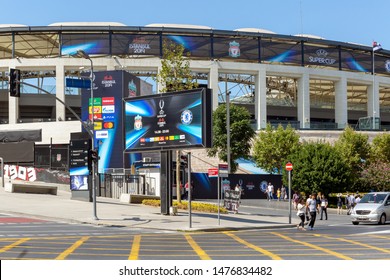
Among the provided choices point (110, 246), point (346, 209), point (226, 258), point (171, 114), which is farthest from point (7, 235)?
point (346, 209)

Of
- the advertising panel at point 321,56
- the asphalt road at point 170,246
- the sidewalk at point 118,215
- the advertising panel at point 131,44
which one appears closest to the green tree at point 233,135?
the advertising panel at point 131,44

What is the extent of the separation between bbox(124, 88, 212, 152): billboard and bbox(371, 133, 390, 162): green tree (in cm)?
3695

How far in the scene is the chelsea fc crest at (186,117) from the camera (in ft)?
111

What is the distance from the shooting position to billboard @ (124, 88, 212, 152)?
3334 cm

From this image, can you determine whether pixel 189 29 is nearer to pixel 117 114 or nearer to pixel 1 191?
pixel 117 114

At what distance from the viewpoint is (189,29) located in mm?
73938

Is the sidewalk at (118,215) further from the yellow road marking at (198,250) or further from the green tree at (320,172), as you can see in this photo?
the green tree at (320,172)

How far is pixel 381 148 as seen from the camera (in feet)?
219

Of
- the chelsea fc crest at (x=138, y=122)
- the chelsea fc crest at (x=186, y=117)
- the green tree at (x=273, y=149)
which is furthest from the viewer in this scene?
the green tree at (x=273, y=149)

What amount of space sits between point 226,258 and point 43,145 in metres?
51.1

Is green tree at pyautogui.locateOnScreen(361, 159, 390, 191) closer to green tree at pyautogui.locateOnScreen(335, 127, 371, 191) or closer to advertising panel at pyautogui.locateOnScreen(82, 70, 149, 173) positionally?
green tree at pyautogui.locateOnScreen(335, 127, 371, 191)

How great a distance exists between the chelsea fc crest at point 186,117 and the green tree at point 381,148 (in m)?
37.0

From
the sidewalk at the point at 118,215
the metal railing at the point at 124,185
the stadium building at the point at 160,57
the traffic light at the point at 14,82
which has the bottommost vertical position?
the sidewalk at the point at 118,215

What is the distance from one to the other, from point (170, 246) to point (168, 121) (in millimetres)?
15419
